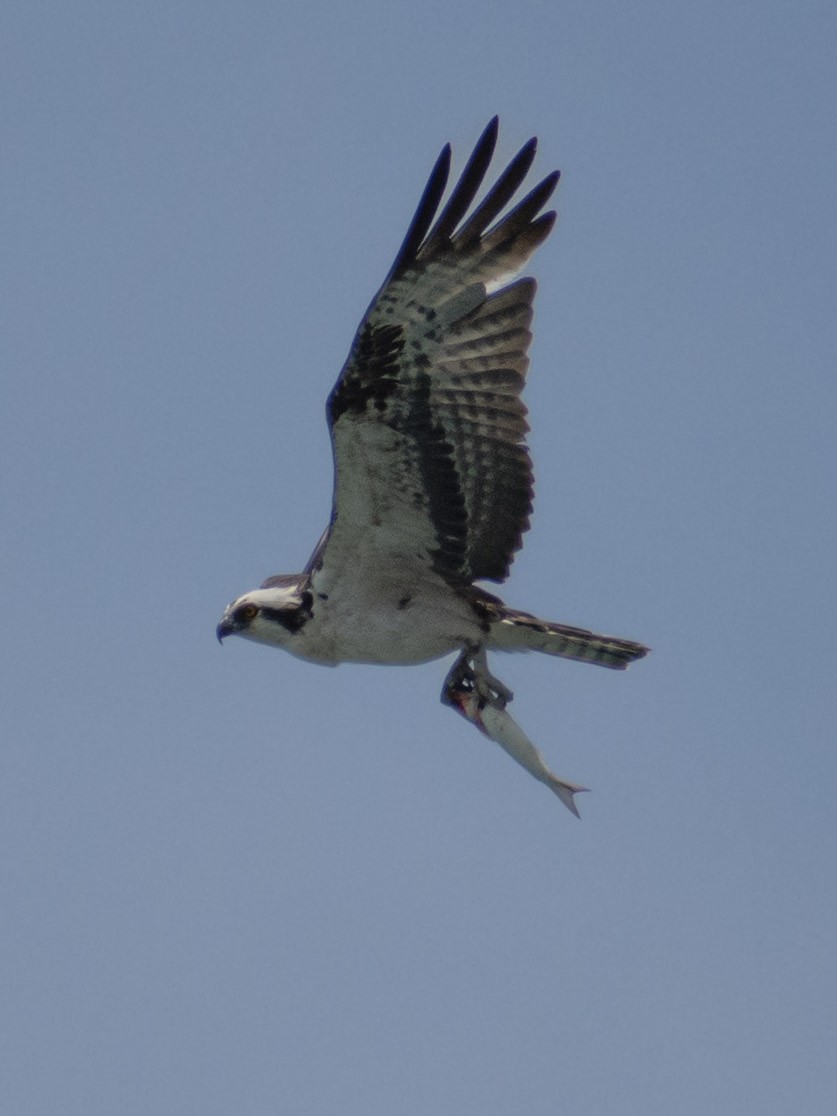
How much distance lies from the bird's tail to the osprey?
0.01 metres

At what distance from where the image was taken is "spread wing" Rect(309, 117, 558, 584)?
52.1 feet

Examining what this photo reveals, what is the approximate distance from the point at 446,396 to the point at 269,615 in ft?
5.54

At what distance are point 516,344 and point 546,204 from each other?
795mm

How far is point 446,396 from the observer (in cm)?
1623

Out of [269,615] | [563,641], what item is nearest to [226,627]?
[269,615]

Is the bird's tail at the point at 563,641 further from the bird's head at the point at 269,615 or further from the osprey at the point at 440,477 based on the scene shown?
the bird's head at the point at 269,615

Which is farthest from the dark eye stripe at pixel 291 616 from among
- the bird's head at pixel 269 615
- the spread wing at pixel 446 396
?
the spread wing at pixel 446 396

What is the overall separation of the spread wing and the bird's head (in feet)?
0.90

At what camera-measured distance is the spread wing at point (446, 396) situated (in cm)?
1588

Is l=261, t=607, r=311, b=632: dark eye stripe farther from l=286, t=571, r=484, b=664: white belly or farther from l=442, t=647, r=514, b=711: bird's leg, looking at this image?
l=442, t=647, r=514, b=711: bird's leg

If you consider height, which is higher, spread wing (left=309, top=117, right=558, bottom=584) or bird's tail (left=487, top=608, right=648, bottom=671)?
spread wing (left=309, top=117, right=558, bottom=584)

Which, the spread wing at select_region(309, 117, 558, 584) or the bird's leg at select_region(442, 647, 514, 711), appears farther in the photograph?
the bird's leg at select_region(442, 647, 514, 711)

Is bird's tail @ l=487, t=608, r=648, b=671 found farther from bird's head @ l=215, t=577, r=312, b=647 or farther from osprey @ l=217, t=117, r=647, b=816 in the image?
bird's head @ l=215, t=577, r=312, b=647

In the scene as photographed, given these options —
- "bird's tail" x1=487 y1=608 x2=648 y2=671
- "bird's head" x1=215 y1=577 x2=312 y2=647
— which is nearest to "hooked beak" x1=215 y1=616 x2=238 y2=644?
"bird's head" x1=215 y1=577 x2=312 y2=647
